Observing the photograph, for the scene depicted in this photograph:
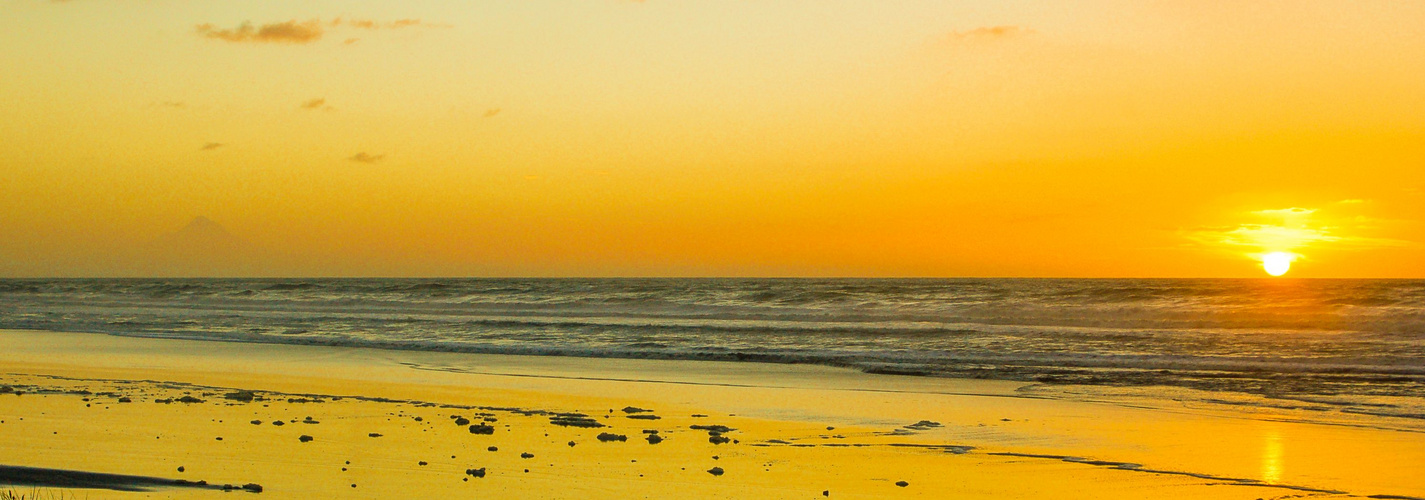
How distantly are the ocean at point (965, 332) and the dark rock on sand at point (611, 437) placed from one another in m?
11.0

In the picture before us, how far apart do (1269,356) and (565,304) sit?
4263 cm

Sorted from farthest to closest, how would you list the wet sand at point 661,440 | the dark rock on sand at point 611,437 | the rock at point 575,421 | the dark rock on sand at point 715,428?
the rock at point 575,421, the dark rock on sand at point 715,428, the dark rock on sand at point 611,437, the wet sand at point 661,440

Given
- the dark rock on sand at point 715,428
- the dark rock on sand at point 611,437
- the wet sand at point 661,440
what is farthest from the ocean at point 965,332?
the dark rock on sand at point 611,437

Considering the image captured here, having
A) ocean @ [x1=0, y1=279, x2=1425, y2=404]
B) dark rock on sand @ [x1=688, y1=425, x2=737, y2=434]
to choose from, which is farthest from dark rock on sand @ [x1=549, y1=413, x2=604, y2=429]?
ocean @ [x1=0, y1=279, x2=1425, y2=404]

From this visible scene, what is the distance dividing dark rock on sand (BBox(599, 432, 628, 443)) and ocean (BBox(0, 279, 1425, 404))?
11.0 m

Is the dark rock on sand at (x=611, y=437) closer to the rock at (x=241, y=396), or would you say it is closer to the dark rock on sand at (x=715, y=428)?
the dark rock on sand at (x=715, y=428)

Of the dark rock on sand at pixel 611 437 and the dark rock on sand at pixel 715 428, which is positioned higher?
the dark rock on sand at pixel 715 428

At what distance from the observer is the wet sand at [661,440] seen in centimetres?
962

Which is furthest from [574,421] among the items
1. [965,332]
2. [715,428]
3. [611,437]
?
[965,332]

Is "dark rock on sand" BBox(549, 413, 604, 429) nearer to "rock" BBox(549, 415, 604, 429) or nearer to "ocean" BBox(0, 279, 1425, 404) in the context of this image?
"rock" BBox(549, 415, 604, 429)

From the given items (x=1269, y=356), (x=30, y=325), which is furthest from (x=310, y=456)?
(x=30, y=325)

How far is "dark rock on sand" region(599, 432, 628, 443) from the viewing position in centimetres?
1206

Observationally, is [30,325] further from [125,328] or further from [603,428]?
[603,428]

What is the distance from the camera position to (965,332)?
3581 cm
